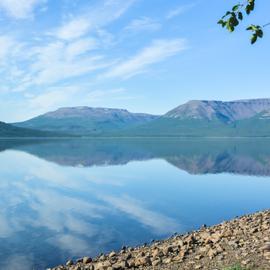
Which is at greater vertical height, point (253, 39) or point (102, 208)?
point (253, 39)

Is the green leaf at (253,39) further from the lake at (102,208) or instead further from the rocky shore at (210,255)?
the lake at (102,208)

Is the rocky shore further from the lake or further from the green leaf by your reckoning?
the green leaf

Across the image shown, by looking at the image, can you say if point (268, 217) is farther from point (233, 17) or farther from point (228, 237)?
point (233, 17)

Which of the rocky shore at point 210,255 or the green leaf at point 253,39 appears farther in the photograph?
the rocky shore at point 210,255

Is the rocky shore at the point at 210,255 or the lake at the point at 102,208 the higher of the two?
the rocky shore at the point at 210,255

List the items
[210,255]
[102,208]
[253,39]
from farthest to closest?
[102,208] → [210,255] → [253,39]

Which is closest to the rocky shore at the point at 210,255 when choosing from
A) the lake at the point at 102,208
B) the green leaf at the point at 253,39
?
the lake at the point at 102,208

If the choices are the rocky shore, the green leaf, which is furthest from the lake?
the green leaf

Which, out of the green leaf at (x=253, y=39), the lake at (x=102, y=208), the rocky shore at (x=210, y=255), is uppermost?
the green leaf at (x=253, y=39)

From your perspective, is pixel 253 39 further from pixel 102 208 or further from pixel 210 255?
pixel 102 208

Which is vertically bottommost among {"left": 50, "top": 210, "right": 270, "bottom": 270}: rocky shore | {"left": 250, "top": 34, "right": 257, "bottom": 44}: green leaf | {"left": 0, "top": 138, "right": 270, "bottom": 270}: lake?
{"left": 0, "top": 138, "right": 270, "bottom": 270}: lake

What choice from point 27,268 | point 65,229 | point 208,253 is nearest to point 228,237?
point 208,253

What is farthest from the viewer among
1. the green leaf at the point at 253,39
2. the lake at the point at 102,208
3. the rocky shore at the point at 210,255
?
the lake at the point at 102,208

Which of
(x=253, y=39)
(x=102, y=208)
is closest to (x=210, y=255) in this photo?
(x=253, y=39)
